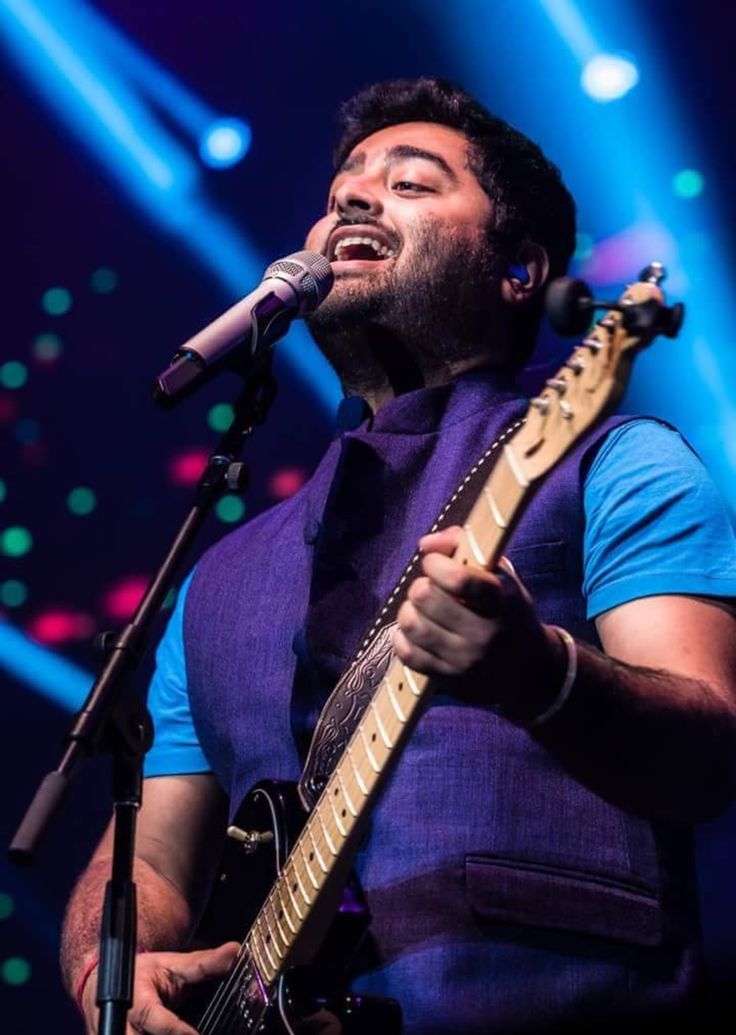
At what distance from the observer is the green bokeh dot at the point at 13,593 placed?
136 inches

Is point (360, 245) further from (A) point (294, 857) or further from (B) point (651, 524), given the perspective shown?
(A) point (294, 857)

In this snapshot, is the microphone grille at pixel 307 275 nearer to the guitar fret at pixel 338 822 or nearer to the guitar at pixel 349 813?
the guitar at pixel 349 813

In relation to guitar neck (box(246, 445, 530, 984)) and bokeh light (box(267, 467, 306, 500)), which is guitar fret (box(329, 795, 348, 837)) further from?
bokeh light (box(267, 467, 306, 500))

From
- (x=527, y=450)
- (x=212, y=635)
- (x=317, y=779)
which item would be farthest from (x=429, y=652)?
(x=212, y=635)

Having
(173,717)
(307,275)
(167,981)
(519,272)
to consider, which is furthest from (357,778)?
(519,272)

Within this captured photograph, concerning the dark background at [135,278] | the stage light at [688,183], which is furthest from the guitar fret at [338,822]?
the stage light at [688,183]

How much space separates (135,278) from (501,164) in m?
1.22

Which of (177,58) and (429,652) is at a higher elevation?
(177,58)

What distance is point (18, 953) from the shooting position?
11.1 ft

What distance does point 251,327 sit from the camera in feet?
5.98

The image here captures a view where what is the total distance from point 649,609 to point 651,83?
169 cm

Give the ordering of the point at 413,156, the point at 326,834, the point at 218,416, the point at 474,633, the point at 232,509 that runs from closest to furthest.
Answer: the point at 474,633, the point at 326,834, the point at 413,156, the point at 232,509, the point at 218,416

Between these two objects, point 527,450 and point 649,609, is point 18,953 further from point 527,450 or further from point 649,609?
point 527,450

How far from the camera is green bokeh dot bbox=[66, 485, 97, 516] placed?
353 centimetres
